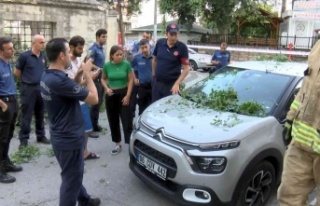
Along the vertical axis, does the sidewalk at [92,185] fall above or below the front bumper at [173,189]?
below

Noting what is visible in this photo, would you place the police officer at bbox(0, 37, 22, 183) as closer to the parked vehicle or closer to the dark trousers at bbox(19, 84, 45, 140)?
the dark trousers at bbox(19, 84, 45, 140)

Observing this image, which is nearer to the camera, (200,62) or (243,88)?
(243,88)

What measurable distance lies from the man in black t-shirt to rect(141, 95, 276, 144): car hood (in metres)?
0.96

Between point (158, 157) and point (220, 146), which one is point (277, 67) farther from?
point (158, 157)

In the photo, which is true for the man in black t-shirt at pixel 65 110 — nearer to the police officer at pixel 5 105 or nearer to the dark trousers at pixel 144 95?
the police officer at pixel 5 105

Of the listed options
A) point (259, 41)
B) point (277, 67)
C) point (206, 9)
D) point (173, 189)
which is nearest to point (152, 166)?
point (173, 189)

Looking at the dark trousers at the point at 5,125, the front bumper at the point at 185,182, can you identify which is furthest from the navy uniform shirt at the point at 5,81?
the front bumper at the point at 185,182

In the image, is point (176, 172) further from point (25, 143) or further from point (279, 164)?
point (25, 143)

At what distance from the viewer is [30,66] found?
5.26m

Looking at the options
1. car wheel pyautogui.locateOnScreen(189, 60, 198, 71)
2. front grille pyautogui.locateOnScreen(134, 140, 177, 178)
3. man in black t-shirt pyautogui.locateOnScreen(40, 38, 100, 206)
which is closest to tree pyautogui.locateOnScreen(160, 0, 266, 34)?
car wheel pyautogui.locateOnScreen(189, 60, 198, 71)

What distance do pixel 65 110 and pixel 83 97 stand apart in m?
0.20

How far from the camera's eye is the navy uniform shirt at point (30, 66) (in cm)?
523

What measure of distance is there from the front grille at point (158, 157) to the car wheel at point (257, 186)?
2.15ft

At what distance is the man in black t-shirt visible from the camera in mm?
2906
